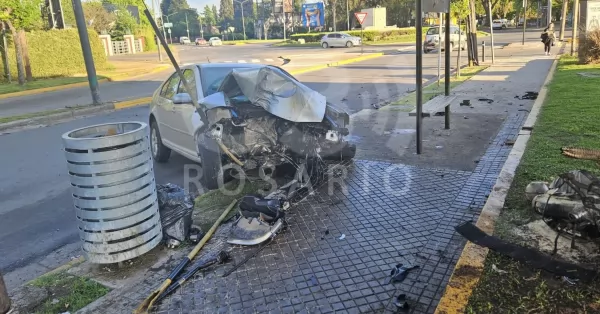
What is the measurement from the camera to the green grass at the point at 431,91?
38.4ft

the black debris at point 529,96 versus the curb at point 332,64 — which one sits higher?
the curb at point 332,64

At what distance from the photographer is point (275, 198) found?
5129 mm

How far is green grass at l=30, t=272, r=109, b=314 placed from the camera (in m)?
3.56

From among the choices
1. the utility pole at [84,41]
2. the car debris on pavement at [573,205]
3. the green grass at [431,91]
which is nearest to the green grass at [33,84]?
the utility pole at [84,41]

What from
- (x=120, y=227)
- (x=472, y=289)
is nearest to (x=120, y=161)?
(x=120, y=227)

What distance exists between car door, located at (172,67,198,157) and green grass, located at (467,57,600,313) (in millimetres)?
3973

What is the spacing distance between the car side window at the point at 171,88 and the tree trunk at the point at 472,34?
1401 cm

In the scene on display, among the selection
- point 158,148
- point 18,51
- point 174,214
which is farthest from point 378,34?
point 174,214

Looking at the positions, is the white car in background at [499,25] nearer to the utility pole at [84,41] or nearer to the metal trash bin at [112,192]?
the utility pole at [84,41]

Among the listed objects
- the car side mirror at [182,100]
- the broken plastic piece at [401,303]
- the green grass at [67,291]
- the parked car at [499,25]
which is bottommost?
the green grass at [67,291]

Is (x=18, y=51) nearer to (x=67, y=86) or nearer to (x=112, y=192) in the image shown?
(x=67, y=86)

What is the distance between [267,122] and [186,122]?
133 cm

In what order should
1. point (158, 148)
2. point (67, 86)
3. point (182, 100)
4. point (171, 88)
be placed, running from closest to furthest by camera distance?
point (182, 100) < point (171, 88) < point (158, 148) < point (67, 86)

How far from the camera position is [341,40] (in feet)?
150
